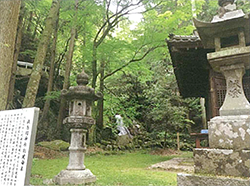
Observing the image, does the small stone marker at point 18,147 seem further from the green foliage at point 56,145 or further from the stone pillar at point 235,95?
the green foliage at point 56,145

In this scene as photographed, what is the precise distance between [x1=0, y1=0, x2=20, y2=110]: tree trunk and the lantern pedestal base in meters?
2.10

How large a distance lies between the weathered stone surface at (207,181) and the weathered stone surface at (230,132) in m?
0.40

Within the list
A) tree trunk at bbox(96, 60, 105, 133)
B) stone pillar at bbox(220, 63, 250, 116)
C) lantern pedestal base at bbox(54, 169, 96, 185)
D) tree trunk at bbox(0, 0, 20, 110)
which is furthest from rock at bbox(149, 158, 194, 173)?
tree trunk at bbox(96, 60, 105, 133)

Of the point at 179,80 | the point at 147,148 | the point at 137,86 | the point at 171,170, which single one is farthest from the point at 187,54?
the point at 137,86

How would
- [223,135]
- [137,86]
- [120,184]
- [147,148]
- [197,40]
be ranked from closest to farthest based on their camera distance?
[223,135]
[120,184]
[197,40]
[147,148]
[137,86]

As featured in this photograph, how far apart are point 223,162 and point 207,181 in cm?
31

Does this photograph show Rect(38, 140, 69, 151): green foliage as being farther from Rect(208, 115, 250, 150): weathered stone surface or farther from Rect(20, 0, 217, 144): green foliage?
Rect(208, 115, 250, 150): weathered stone surface

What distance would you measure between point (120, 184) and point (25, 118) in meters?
3.04

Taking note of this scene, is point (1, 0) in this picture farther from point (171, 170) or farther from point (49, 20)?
point (171, 170)

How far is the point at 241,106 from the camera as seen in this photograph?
2664mm

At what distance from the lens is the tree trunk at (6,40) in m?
4.54

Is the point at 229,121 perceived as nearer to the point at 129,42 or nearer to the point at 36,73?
the point at 36,73

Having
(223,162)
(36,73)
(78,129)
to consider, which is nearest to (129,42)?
(36,73)

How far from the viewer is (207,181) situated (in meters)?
2.42
